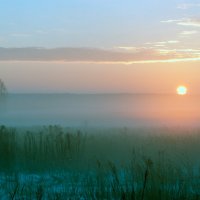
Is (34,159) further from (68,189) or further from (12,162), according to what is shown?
(68,189)

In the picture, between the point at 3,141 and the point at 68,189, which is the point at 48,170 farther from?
the point at 68,189

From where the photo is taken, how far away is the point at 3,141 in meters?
11.6

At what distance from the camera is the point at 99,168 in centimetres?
786

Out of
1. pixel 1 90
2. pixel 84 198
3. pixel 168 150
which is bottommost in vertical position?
pixel 84 198

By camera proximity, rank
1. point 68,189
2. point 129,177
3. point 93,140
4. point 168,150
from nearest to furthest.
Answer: point 68,189 → point 129,177 → point 168,150 → point 93,140

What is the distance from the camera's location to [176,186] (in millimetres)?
7941

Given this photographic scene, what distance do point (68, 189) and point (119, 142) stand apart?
676 cm

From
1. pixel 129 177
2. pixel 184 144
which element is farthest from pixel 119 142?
pixel 129 177

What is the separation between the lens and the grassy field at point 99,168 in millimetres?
7557

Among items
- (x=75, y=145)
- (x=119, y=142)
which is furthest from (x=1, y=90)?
(x=75, y=145)

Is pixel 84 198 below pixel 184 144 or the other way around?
below

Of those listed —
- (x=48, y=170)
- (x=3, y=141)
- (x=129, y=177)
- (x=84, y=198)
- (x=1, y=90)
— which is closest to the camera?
(x=84, y=198)

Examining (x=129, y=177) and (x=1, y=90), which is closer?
(x=129, y=177)

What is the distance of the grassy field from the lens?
298 inches
